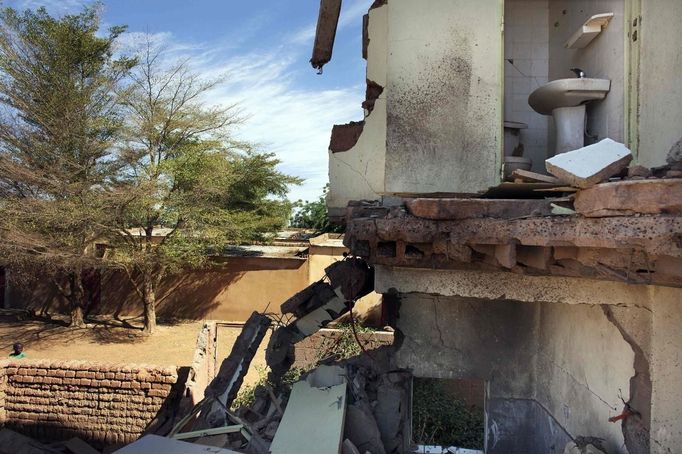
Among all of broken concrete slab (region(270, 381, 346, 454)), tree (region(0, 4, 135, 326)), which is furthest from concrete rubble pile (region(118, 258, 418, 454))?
tree (region(0, 4, 135, 326))

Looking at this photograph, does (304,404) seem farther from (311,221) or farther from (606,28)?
Result: (311,221)

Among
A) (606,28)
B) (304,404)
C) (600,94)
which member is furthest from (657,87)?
(304,404)

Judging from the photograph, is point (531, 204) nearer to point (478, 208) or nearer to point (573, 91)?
point (478, 208)

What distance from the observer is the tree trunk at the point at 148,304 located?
1404 cm

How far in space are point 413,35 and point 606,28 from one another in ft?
5.34

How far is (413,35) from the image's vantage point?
4391 mm

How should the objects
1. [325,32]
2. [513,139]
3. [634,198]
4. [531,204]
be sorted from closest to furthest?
[634,198], [531,204], [513,139], [325,32]

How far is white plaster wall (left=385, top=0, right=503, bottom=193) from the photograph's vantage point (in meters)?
4.26

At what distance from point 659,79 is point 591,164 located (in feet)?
5.56

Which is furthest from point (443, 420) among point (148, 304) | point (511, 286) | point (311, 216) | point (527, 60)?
point (311, 216)

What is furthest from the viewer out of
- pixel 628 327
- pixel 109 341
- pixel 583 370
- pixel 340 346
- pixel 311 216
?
pixel 311 216

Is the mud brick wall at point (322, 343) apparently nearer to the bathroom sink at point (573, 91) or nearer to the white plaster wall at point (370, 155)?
the white plaster wall at point (370, 155)

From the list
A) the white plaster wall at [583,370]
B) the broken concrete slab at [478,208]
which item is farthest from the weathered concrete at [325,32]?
the white plaster wall at [583,370]

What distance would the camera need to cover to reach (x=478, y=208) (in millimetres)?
3162
